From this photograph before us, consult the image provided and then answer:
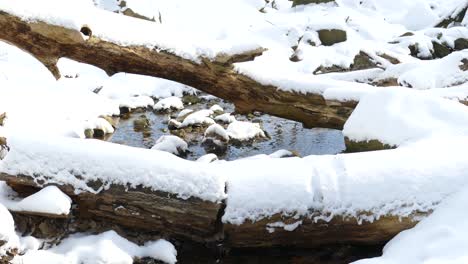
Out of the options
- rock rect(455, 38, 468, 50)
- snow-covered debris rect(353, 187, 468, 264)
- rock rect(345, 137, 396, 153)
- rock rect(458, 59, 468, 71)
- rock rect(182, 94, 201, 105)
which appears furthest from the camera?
rock rect(455, 38, 468, 50)

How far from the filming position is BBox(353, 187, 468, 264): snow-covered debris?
3.02m

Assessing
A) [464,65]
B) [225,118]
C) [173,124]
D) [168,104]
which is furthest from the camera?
[168,104]

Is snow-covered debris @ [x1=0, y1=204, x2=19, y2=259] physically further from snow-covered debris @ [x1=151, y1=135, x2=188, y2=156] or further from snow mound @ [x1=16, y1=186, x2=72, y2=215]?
snow-covered debris @ [x1=151, y1=135, x2=188, y2=156]

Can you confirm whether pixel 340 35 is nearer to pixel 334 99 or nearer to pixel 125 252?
pixel 334 99

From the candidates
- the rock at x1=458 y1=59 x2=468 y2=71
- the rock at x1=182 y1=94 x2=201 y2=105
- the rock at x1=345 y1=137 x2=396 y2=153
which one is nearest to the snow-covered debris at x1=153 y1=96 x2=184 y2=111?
the rock at x1=182 y1=94 x2=201 y2=105

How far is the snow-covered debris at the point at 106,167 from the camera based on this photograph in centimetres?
371

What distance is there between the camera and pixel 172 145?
7168 millimetres

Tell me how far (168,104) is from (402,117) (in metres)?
5.86

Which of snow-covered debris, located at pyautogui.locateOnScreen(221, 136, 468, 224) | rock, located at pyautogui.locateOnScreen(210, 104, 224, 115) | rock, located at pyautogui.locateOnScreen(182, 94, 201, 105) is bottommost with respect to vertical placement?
rock, located at pyautogui.locateOnScreen(182, 94, 201, 105)

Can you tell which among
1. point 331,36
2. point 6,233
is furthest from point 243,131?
point 331,36

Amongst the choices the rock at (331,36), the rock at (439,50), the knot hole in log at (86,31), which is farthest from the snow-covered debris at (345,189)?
the rock at (331,36)

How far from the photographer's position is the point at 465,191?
3.63 metres

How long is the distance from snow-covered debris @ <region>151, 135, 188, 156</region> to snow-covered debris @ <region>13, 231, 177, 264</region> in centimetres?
326

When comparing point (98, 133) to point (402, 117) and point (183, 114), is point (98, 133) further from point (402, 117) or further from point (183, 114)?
point (402, 117)
